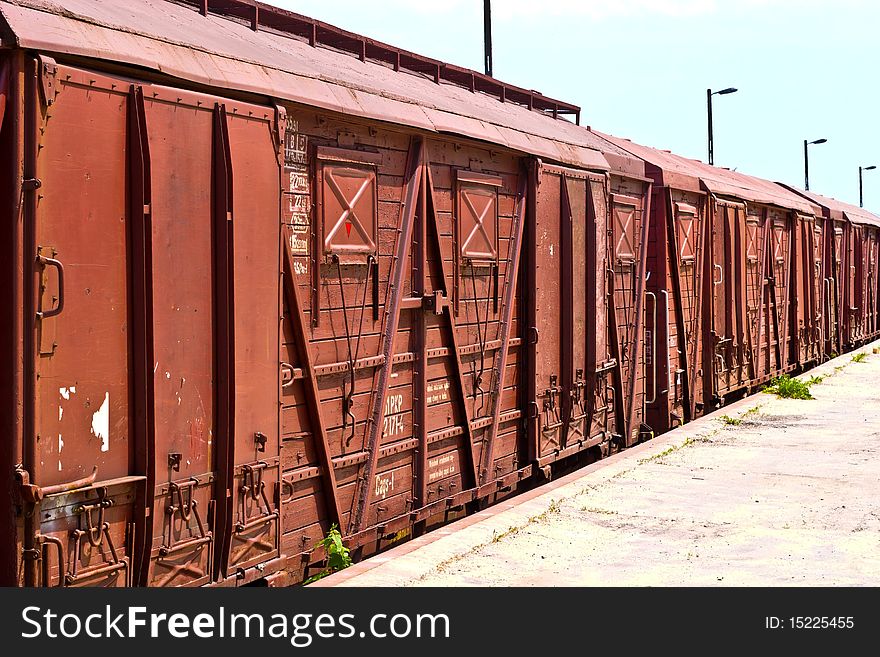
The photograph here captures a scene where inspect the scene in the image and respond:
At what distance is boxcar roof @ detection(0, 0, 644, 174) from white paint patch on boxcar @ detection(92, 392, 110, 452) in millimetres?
1680

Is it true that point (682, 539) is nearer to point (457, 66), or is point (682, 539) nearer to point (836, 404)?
point (457, 66)

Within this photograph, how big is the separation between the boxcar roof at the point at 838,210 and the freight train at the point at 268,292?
14.7 meters

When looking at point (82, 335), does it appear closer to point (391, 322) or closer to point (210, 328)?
point (210, 328)

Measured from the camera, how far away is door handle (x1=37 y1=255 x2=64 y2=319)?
4791 mm

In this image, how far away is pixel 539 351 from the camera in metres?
10.2

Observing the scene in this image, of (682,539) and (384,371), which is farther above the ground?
(384,371)

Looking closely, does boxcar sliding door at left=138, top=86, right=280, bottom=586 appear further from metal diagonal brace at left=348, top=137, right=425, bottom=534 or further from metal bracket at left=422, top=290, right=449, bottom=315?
metal bracket at left=422, top=290, right=449, bottom=315

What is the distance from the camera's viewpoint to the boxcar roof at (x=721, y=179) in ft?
46.4

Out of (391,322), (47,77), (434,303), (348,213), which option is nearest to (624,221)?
(434,303)

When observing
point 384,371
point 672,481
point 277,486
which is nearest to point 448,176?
point 384,371

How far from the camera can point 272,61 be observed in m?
6.75

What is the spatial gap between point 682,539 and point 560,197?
3980 millimetres

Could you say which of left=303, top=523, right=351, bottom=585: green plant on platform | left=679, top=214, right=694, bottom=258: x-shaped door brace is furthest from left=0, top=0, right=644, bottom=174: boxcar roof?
left=679, top=214, right=694, bottom=258: x-shaped door brace

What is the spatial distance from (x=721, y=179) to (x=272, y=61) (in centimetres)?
1220
